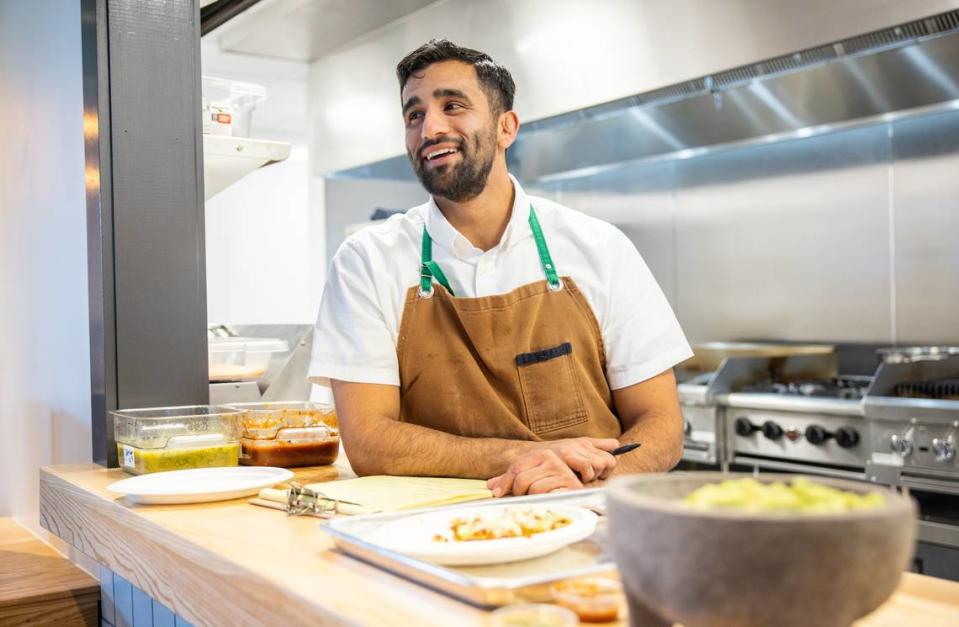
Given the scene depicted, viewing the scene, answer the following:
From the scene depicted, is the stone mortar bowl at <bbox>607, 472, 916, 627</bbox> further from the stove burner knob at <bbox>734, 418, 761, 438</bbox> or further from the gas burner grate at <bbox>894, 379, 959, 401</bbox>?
the stove burner knob at <bbox>734, 418, 761, 438</bbox>

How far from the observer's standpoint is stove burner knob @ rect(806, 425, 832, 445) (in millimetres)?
3393

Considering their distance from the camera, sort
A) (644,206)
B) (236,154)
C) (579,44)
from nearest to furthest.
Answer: (236,154) < (579,44) < (644,206)

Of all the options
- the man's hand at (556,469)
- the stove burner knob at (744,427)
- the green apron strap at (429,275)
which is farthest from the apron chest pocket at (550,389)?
the stove burner knob at (744,427)

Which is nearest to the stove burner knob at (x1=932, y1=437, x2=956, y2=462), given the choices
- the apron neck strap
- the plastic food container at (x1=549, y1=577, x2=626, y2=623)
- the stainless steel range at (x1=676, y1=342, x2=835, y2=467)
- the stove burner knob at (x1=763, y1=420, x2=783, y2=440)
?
the stove burner knob at (x1=763, y1=420, x2=783, y2=440)

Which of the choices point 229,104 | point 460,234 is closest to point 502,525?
point 460,234

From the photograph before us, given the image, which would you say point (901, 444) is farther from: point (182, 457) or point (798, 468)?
point (182, 457)

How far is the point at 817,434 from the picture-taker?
339cm

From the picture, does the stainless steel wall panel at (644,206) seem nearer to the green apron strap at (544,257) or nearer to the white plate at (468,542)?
the green apron strap at (544,257)

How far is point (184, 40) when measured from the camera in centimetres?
236

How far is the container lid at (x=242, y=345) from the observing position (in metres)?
3.04

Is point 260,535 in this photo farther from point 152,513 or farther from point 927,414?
point 927,414

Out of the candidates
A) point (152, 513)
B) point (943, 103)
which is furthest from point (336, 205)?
point (152, 513)

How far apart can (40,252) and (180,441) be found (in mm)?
1334

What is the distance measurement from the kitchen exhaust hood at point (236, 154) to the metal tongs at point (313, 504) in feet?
4.13
